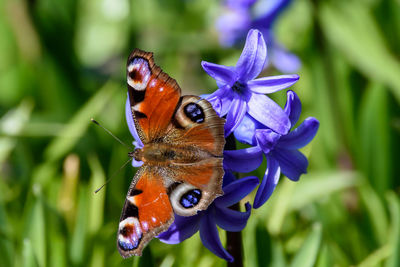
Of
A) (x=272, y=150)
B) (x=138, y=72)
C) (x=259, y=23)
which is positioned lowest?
(x=272, y=150)

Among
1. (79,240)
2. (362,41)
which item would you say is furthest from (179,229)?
(362,41)

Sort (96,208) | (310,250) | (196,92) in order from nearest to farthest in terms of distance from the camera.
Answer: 1. (310,250)
2. (96,208)
3. (196,92)

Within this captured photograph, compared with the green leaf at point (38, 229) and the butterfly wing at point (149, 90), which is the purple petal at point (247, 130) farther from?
the green leaf at point (38, 229)

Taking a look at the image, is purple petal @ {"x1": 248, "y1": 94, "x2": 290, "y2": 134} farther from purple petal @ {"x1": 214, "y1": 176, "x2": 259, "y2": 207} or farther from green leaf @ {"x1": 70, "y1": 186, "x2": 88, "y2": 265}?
green leaf @ {"x1": 70, "y1": 186, "x2": 88, "y2": 265}

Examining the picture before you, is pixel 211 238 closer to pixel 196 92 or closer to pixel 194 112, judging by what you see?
pixel 194 112

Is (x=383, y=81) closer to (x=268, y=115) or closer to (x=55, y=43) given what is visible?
(x=268, y=115)

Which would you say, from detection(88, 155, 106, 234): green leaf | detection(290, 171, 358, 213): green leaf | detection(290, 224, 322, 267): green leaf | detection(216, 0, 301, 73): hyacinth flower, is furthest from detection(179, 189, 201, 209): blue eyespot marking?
detection(216, 0, 301, 73): hyacinth flower
